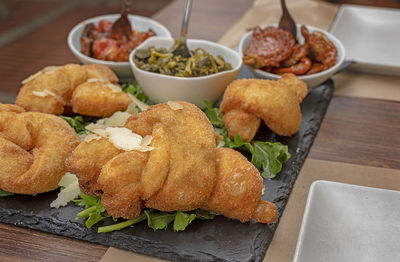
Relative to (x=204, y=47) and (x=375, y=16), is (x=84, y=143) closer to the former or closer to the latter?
(x=204, y=47)

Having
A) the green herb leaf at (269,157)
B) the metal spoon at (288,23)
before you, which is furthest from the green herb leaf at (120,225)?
the metal spoon at (288,23)

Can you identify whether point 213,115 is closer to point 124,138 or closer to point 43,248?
point 124,138

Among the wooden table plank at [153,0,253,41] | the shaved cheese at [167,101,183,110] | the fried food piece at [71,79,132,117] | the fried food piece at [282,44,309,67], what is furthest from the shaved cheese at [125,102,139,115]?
the wooden table plank at [153,0,253,41]

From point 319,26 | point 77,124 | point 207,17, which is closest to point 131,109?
point 77,124

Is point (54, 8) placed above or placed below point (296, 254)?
below

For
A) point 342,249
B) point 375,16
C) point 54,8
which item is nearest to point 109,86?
point 342,249

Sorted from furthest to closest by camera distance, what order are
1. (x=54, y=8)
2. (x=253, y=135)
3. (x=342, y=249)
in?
1. (x=54, y=8)
2. (x=253, y=135)
3. (x=342, y=249)
